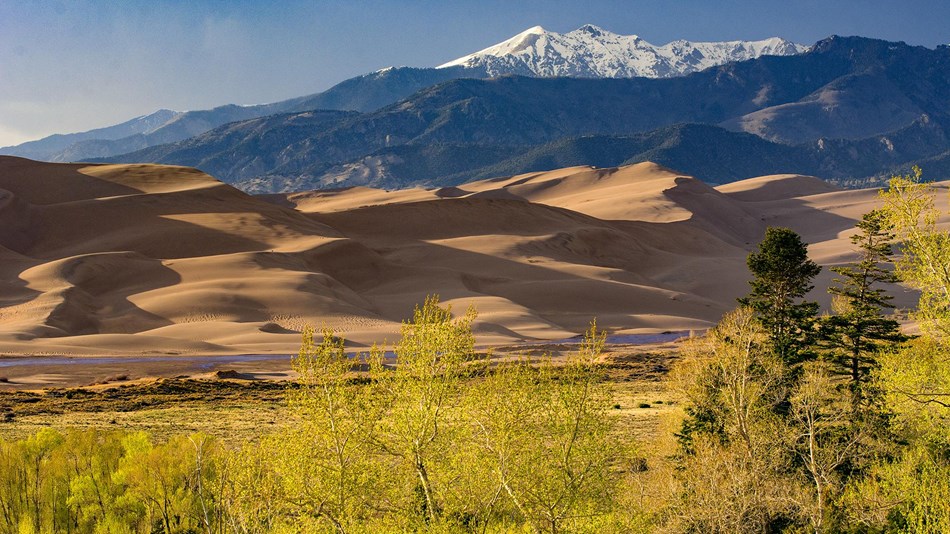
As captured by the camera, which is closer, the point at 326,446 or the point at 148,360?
the point at 326,446

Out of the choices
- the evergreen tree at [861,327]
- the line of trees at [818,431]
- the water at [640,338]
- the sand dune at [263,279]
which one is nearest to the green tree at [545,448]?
the line of trees at [818,431]

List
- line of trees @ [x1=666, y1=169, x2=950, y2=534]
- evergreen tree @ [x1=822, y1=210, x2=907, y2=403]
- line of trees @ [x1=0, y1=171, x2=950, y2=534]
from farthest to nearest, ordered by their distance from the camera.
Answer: evergreen tree @ [x1=822, y1=210, x2=907, y2=403], line of trees @ [x1=666, y1=169, x2=950, y2=534], line of trees @ [x1=0, y1=171, x2=950, y2=534]

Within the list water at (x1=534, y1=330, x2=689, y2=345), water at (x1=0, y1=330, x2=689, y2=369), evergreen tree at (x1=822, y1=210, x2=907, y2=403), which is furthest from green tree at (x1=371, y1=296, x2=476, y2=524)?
water at (x1=534, y1=330, x2=689, y2=345)

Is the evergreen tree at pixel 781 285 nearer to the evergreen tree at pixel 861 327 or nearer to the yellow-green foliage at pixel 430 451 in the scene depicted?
the evergreen tree at pixel 861 327

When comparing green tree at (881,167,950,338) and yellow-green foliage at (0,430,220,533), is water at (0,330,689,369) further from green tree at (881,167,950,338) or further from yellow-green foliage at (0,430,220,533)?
green tree at (881,167,950,338)

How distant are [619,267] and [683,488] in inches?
5995

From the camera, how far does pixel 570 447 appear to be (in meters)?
25.7

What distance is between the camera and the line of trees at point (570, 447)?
24.5 metres

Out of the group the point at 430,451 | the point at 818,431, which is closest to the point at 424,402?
the point at 430,451

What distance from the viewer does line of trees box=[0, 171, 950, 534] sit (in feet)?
80.3

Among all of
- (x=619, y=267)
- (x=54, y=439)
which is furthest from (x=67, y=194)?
(x=54, y=439)

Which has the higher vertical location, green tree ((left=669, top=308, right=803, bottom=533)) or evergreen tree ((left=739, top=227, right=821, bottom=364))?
evergreen tree ((left=739, top=227, right=821, bottom=364))

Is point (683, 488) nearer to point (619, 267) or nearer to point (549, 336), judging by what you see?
point (549, 336)

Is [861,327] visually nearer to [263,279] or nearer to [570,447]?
[570,447]
